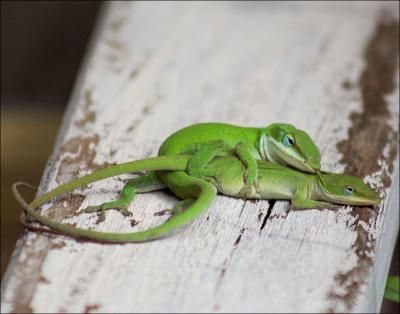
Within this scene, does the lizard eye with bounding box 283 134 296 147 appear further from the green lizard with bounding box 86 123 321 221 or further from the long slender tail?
the long slender tail

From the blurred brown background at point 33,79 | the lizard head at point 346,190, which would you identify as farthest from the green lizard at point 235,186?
the blurred brown background at point 33,79

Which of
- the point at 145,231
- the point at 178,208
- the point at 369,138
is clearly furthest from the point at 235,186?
the point at 369,138

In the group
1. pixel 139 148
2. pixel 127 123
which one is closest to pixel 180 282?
pixel 139 148

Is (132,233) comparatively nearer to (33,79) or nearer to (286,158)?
(286,158)

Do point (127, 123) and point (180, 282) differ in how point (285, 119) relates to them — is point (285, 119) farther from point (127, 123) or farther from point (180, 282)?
point (180, 282)

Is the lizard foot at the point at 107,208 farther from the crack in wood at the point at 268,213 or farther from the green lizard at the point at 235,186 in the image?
the crack in wood at the point at 268,213

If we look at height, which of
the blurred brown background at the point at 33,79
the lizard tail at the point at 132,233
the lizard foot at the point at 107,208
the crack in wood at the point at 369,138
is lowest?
the blurred brown background at the point at 33,79
